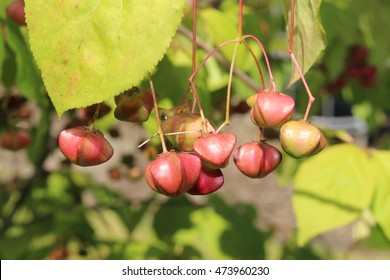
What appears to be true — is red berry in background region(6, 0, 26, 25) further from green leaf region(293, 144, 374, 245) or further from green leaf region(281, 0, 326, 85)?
green leaf region(293, 144, 374, 245)

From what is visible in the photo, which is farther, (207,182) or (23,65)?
(23,65)

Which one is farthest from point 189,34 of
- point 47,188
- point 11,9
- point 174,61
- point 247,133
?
point 247,133

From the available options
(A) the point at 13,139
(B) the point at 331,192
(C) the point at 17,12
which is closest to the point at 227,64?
(B) the point at 331,192

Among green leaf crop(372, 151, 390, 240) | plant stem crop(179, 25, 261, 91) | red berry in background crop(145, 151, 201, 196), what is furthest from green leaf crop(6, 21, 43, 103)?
green leaf crop(372, 151, 390, 240)

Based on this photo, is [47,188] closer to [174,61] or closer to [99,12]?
[174,61]

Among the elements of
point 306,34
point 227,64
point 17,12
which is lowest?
point 227,64

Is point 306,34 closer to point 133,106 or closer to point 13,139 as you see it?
point 133,106
